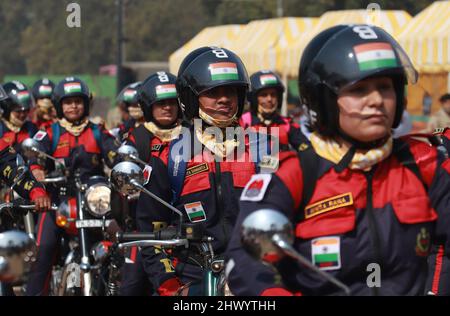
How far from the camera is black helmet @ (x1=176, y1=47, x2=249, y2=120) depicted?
256 inches

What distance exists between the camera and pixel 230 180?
605cm

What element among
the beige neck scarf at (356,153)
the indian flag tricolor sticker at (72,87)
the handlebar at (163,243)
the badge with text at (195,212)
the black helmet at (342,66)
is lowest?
the handlebar at (163,243)

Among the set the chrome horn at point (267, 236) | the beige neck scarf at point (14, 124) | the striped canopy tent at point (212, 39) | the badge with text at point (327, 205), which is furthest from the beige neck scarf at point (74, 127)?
the striped canopy tent at point (212, 39)

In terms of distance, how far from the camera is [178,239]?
5.38m

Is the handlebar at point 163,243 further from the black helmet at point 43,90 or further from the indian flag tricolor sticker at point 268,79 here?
the black helmet at point 43,90

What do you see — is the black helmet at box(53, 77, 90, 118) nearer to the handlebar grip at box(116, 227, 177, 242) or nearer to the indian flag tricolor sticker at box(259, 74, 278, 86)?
the indian flag tricolor sticker at box(259, 74, 278, 86)

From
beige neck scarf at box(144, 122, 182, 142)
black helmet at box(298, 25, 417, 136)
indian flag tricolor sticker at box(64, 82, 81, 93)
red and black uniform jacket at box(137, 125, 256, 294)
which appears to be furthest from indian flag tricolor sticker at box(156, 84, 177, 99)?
black helmet at box(298, 25, 417, 136)

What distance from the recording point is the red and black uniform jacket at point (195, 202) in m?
5.99

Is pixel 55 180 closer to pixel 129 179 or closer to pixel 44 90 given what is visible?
pixel 129 179

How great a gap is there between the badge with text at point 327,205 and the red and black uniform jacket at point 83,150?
7.51 metres

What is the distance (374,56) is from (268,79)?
404 inches

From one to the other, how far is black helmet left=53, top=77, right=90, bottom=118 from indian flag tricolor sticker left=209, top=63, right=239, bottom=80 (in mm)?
5813

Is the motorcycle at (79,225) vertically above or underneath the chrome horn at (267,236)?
underneath
